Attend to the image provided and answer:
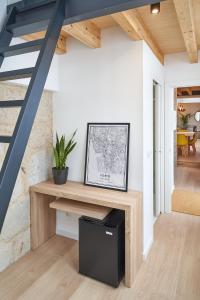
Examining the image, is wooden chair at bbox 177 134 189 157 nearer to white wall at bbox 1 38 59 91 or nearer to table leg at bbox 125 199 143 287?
white wall at bbox 1 38 59 91

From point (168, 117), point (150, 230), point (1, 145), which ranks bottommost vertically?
point (150, 230)

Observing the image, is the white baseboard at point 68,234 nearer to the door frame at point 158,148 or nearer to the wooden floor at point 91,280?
the wooden floor at point 91,280

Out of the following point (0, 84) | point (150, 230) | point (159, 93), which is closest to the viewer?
point (0, 84)

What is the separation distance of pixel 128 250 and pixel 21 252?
4.39 feet

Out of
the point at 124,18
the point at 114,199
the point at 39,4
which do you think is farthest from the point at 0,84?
the point at 114,199

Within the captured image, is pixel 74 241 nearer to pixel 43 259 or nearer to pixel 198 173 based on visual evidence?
pixel 43 259

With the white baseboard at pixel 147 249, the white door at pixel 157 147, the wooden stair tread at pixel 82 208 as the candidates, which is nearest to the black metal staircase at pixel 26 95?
the wooden stair tread at pixel 82 208

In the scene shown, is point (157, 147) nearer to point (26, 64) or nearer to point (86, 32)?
point (86, 32)

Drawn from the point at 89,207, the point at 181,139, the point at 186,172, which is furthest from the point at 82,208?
the point at 181,139

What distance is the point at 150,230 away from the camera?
2988mm

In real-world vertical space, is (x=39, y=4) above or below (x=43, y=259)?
above

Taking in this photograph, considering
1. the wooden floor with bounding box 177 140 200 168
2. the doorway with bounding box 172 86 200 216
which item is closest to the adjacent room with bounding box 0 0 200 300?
the doorway with bounding box 172 86 200 216

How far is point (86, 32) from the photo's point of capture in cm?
241

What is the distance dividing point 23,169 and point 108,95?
1319mm
